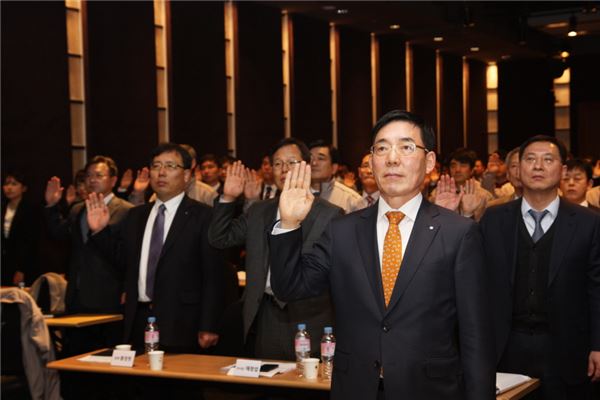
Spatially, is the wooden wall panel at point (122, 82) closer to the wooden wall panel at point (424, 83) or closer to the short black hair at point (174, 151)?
the short black hair at point (174, 151)

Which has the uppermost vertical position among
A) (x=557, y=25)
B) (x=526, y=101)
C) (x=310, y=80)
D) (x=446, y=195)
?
(x=557, y=25)

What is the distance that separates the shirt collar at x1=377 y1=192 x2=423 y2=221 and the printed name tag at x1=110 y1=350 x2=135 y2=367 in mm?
1810

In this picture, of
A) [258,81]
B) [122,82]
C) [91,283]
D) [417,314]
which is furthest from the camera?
[258,81]

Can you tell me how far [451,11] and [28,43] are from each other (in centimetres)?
805

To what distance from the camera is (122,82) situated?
10039 millimetres

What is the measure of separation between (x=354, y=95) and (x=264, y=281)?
37.1 feet

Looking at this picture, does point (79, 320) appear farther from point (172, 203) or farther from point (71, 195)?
point (71, 195)

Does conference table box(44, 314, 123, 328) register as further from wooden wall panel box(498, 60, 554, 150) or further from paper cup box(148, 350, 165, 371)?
wooden wall panel box(498, 60, 554, 150)

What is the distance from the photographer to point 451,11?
47.1 ft

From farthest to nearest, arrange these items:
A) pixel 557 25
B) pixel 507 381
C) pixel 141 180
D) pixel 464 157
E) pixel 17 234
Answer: pixel 557 25 → pixel 464 157 → pixel 17 234 → pixel 141 180 → pixel 507 381

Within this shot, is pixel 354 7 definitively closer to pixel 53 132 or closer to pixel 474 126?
pixel 53 132

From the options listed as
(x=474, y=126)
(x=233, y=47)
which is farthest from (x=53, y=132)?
(x=474, y=126)

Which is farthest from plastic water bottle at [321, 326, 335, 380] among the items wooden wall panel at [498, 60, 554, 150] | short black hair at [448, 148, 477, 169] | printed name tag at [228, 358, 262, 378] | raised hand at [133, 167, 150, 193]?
wooden wall panel at [498, 60, 554, 150]

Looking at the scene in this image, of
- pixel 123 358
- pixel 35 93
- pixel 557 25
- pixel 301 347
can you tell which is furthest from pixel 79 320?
pixel 557 25
